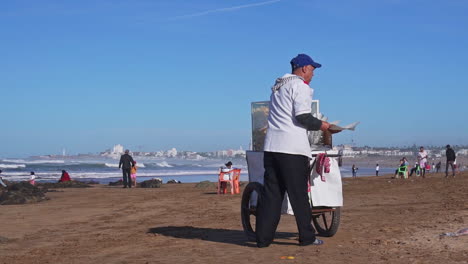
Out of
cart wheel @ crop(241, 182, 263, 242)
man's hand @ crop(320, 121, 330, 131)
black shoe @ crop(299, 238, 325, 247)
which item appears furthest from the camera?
cart wheel @ crop(241, 182, 263, 242)

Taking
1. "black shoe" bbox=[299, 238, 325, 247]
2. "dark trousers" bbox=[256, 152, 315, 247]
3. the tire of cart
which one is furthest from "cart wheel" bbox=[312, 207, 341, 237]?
"dark trousers" bbox=[256, 152, 315, 247]

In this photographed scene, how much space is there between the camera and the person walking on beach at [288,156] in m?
6.39

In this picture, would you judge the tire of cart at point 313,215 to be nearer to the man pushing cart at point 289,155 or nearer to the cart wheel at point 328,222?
the cart wheel at point 328,222

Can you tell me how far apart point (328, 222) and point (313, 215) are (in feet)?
1.73

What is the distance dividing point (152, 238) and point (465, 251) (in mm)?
3933

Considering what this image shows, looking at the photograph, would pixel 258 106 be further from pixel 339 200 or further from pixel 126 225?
pixel 126 225

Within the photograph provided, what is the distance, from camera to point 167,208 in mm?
13750

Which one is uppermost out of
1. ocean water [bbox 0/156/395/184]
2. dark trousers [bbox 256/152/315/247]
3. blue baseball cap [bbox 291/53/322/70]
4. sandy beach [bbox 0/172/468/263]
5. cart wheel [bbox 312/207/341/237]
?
blue baseball cap [bbox 291/53/322/70]

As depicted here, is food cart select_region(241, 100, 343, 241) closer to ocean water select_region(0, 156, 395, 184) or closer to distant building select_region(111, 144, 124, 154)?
ocean water select_region(0, 156, 395, 184)

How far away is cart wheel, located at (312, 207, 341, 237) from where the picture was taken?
725 cm

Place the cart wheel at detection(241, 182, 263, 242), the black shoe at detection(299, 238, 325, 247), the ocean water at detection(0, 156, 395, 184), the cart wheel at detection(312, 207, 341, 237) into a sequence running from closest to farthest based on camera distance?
the black shoe at detection(299, 238, 325, 247) < the cart wheel at detection(241, 182, 263, 242) < the cart wheel at detection(312, 207, 341, 237) < the ocean water at detection(0, 156, 395, 184)

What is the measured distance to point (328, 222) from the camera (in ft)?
24.9

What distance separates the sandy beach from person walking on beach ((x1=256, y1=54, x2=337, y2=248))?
30cm

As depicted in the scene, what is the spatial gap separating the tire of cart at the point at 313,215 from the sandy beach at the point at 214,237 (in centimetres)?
17
